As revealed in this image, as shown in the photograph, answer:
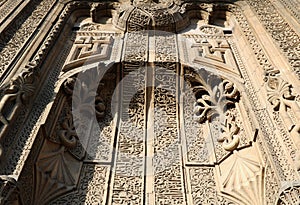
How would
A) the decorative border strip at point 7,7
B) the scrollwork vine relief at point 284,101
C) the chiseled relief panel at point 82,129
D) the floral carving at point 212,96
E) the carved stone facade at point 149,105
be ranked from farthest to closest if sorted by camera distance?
1. the decorative border strip at point 7,7
2. the floral carving at point 212,96
3. the chiseled relief panel at point 82,129
4. the carved stone facade at point 149,105
5. the scrollwork vine relief at point 284,101

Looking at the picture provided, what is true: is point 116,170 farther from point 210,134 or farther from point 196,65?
point 196,65

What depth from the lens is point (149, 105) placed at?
6.92 metres

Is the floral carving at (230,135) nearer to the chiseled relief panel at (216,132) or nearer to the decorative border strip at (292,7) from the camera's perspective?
the chiseled relief panel at (216,132)

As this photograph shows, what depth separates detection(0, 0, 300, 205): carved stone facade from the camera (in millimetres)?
4848

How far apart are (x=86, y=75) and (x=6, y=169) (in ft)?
8.75

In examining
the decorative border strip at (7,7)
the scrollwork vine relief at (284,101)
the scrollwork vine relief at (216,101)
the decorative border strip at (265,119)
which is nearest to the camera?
the decorative border strip at (265,119)

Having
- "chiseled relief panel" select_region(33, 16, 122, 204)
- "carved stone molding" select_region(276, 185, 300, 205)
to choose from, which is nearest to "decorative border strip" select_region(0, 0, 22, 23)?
"chiseled relief panel" select_region(33, 16, 122, 204)

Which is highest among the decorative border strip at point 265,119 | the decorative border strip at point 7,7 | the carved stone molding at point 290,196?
the decorative border strip at point 7,7

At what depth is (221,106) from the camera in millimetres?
6340

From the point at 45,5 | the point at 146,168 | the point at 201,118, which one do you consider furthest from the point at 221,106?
the point at 45,5

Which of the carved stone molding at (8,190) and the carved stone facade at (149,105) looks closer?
the carved stone molding at (8,190)

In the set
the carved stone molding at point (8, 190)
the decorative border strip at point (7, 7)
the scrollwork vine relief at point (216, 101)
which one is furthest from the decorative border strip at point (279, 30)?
the decorative border strip at point (7, 7)

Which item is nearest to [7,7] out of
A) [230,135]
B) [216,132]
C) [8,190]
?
[216,132]

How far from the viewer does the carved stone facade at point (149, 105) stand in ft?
15.9
